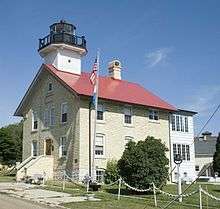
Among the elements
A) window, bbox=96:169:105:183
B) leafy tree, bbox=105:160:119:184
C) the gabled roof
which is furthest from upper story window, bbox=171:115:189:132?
window, bbox=96:169:105:183

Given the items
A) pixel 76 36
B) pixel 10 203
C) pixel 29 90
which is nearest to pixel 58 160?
pixel 29 90

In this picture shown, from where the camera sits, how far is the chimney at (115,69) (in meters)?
→ 42.9

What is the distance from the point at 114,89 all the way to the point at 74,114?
5823 mm

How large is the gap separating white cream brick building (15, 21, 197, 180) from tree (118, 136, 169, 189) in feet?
32.8

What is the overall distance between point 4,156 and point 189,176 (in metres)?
30.8

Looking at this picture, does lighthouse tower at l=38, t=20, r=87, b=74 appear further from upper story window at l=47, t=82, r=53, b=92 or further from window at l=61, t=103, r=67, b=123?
window at l=61, t=103, r=67, b=123

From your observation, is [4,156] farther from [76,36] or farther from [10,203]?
[10,203]

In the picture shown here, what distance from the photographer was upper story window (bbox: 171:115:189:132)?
42194 mm

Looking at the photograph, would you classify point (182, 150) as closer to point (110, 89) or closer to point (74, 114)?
point (110, 89)

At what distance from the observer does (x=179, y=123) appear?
42.9 metres

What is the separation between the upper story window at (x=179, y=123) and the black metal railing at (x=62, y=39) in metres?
11.0

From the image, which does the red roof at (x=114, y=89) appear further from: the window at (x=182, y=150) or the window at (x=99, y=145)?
the window at (x=182, y=150)

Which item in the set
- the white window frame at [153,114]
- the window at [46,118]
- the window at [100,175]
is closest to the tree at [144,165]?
the window at [100,175]

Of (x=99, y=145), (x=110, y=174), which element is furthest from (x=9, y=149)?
(x=110, y=174)
